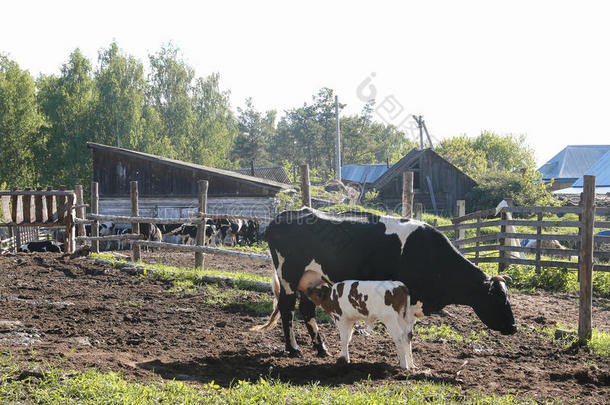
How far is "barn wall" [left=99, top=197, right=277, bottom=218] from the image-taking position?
24344 millimetres

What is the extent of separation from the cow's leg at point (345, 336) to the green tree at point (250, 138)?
205 feet

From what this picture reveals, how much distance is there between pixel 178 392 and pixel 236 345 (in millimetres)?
2055

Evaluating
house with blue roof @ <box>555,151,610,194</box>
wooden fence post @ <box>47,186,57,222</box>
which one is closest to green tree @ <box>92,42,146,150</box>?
wooden fence post @ <box>47,186,57,222</box>

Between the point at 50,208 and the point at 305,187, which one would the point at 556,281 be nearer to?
the point at 305,187

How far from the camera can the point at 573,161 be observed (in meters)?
62.0

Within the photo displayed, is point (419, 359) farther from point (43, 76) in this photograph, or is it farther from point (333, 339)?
point (43, 76)

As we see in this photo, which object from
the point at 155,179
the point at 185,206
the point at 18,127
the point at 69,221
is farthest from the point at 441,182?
the point at 18,127

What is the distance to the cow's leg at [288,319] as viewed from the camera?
6.09 metres

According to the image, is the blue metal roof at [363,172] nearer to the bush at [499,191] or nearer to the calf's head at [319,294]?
the bush at [499,191]

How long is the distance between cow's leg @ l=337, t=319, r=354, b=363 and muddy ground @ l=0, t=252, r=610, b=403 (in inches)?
5.0

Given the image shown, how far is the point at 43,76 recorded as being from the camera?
4544 cm

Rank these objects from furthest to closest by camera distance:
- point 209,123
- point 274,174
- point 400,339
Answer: point 209,123, point 274,174, point 400,339

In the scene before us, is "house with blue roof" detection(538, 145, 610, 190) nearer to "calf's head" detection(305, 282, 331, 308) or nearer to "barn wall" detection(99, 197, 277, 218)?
"barn wall" detection(99, 197, 277, 218)

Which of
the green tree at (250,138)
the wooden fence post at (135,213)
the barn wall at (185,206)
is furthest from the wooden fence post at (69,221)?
the green tree at (250,138)
